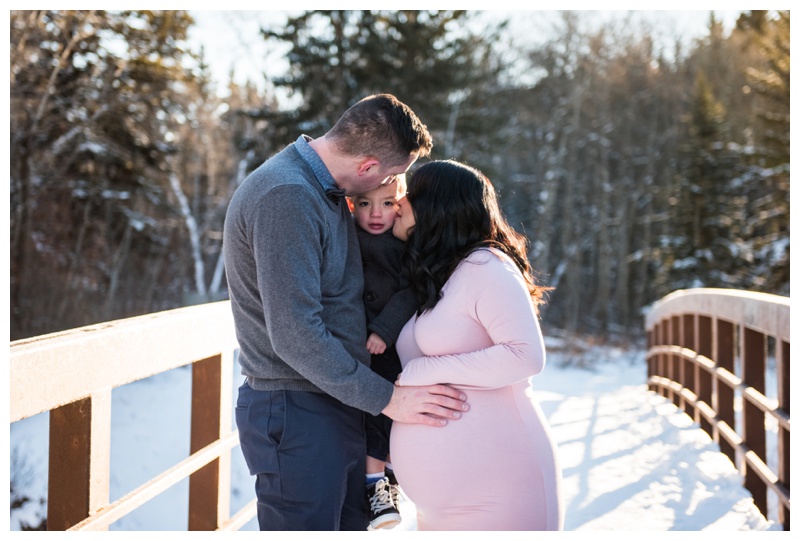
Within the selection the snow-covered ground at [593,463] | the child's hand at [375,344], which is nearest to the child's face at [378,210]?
the child's hand at [375,344]

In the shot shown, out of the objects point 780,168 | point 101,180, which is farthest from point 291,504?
point 780,168

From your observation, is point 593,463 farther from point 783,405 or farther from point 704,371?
point 783,405

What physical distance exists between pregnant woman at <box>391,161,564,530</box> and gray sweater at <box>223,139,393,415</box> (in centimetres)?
21

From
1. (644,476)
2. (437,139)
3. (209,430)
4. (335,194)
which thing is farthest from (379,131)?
(437,139)

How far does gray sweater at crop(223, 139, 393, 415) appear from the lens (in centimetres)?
204

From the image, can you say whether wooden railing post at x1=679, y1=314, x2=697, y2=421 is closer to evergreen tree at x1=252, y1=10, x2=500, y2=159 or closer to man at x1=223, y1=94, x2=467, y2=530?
man at x1=223, y1=94, x2=467, y2=530

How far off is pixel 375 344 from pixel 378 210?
0.48 meters

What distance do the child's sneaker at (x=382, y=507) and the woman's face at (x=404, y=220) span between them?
841 mm

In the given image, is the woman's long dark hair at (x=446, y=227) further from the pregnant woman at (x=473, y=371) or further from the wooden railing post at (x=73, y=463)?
the wooden railing post at (x=73, y=463)

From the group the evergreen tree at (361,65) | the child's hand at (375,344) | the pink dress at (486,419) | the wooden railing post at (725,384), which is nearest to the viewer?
the pink dress at (486,419)

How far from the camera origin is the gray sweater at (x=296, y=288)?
204 centimetres

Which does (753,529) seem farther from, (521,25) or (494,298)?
(521,25)

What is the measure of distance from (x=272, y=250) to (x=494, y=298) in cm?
65

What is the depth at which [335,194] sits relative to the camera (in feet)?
7.54
